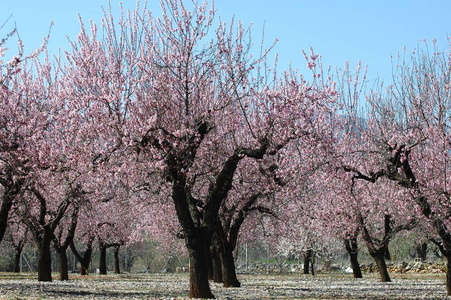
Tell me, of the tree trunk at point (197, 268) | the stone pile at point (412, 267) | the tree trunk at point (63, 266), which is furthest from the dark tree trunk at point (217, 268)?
the stone pile at point (412, 267)

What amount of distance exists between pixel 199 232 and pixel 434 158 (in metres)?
8.33

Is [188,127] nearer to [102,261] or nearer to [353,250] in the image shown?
[353,250]

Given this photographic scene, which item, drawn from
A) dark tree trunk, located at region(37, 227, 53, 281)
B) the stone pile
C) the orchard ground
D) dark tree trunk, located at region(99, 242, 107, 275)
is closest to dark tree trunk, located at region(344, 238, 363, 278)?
the orchard ground

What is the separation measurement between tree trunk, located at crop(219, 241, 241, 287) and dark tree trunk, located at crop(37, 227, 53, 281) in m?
9.14

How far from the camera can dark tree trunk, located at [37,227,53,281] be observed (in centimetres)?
2862

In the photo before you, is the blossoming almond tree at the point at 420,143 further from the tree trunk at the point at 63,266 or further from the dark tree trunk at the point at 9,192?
the tree trunk at the point at 63,266

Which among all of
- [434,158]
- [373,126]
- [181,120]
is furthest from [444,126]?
[181,120]

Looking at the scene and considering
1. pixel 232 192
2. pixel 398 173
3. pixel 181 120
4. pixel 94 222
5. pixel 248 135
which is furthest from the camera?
pixel 94 222

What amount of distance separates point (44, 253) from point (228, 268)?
33.2 feet

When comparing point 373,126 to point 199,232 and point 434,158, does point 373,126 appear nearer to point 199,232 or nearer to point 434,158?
point 434,158

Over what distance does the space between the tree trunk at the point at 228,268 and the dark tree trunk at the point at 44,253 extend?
9.14m

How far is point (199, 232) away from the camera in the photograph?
17.4 metres

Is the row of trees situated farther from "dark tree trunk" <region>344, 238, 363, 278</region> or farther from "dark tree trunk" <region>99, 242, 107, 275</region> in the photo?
"dark tree trunk" <region>99, 242, 107, 275</region>

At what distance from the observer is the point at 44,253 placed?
29.1 meters
